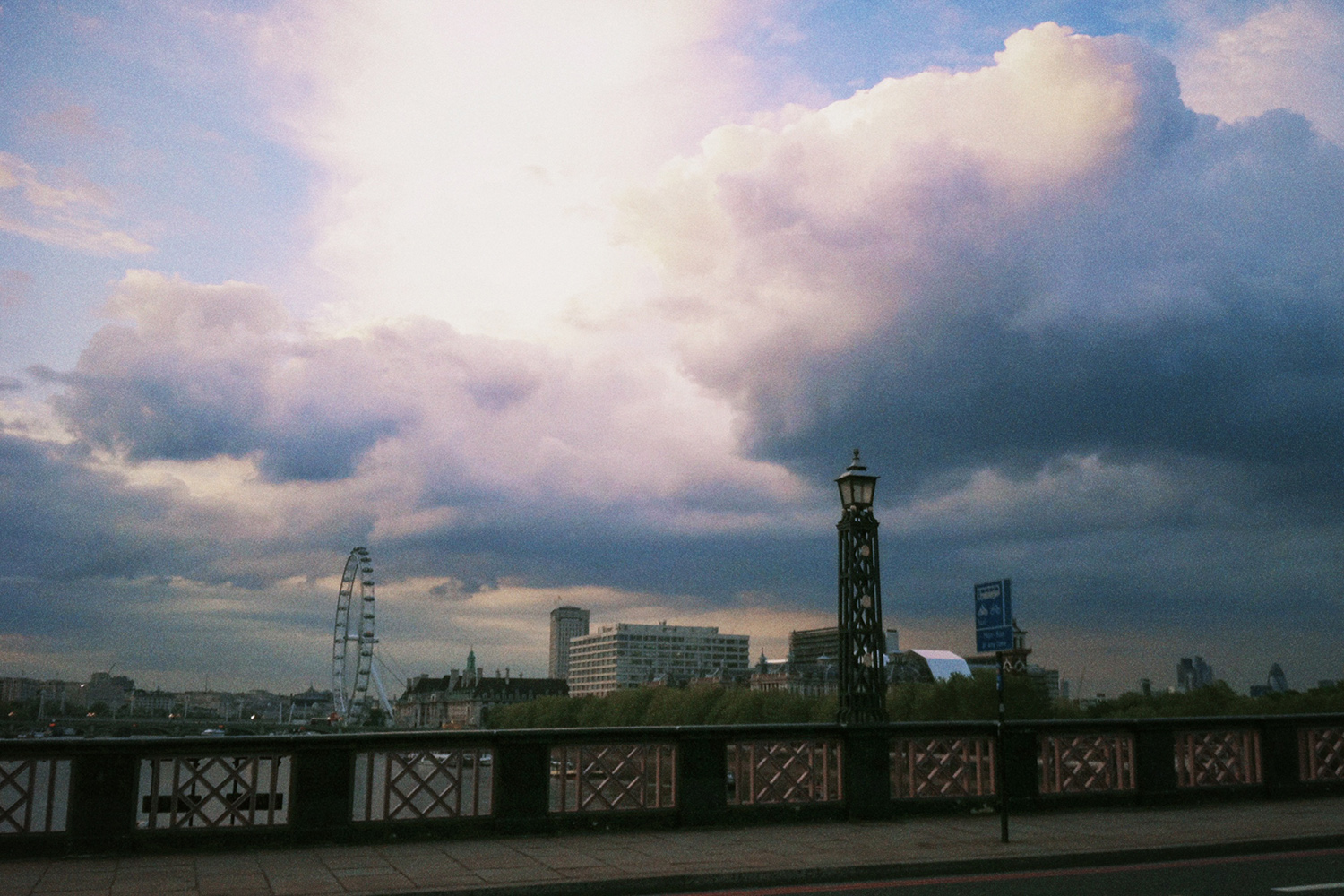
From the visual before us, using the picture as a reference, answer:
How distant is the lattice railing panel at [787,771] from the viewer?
15227mm

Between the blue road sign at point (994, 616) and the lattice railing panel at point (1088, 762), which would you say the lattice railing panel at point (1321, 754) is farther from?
the blue road sign at point (994, 616)

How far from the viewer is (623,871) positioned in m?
11.3

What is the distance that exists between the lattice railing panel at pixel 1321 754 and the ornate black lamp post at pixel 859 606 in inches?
264

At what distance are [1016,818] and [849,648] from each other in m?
3.98

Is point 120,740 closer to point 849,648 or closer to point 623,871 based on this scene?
point 623,871

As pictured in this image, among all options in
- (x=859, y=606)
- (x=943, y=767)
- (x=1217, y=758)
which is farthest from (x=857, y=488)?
(x=1217, y=758)

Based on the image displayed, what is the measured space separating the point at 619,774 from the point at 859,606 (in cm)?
553

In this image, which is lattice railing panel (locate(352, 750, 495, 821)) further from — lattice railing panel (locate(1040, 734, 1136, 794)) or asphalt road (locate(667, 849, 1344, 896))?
lattice railing panel (locate(1040, 734, 1136, 794))

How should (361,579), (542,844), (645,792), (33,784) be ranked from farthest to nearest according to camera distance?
(361,579) < (645,792) < (542,844) < (33,784)

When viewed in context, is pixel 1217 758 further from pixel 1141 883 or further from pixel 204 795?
pixel 204 795

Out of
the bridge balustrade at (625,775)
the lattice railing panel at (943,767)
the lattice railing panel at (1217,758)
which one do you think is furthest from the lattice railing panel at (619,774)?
the lattice railing panel at (1217,758)

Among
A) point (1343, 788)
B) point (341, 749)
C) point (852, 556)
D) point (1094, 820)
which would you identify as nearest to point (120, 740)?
point (341, 749)

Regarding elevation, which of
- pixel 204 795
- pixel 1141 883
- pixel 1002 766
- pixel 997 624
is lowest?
pixel 1141 883

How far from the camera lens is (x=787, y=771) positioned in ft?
50.6
